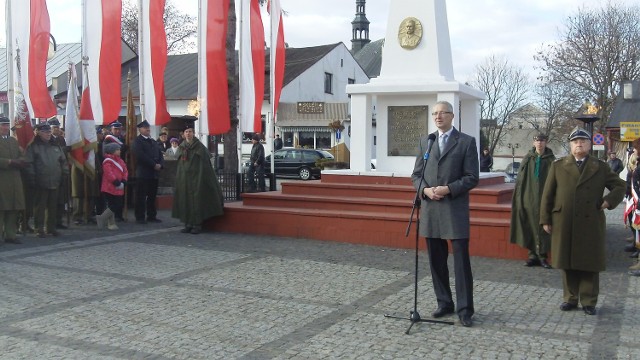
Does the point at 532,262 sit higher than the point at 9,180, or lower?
lower

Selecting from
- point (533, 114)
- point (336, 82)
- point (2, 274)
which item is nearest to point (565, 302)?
point (2, 274)

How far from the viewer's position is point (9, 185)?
977 centimetres

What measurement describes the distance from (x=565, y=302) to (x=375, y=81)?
6756mm

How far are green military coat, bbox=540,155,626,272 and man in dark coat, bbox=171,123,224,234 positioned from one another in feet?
21.8

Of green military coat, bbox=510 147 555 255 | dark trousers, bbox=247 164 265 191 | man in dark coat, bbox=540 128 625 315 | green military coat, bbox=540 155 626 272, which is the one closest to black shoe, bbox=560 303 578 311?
man in dark coat, bbox=540 128 625 315

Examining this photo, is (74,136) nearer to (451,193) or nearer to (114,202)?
(114,202)

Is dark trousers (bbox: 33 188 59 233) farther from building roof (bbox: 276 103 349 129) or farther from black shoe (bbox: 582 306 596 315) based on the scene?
building roof (bbox: 276 103 349 129)

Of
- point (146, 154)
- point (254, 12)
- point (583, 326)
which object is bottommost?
point (583, 326)

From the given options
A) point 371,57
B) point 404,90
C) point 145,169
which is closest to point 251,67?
Result: point 145,169

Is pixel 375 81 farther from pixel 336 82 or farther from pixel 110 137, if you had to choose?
pixel 336 82

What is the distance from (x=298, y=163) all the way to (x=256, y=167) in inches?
499

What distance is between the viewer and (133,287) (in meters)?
7.05

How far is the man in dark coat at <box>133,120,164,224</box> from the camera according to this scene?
1242cm

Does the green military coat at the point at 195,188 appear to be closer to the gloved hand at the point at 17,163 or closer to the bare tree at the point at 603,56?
the gloved hand at the point at 17,163
